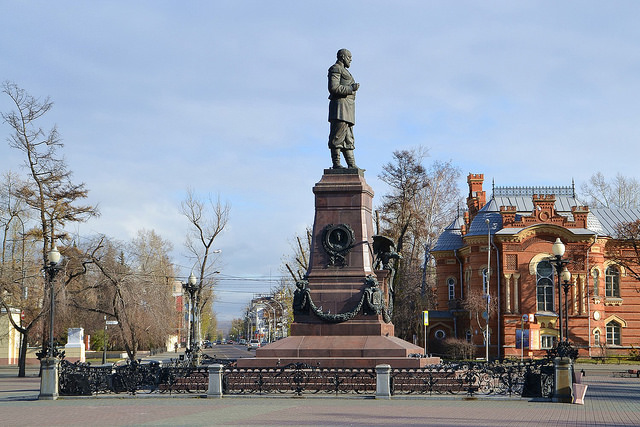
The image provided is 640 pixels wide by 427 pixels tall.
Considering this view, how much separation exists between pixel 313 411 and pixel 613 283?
4908 cm

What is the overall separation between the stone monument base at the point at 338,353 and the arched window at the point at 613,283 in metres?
41.3

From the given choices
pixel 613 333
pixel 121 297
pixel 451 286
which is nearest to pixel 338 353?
pixel 121 297

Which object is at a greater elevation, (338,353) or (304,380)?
(338,353)

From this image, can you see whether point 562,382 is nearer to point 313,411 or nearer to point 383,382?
point 383,382

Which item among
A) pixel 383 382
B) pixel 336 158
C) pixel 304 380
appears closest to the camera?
pixel 383 382

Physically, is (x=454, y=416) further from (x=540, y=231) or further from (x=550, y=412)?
(x=540, y=231)

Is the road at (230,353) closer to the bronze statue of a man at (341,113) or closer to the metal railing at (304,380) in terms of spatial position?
the metal railing at (304,380)

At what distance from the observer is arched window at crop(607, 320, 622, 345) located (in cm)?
6184

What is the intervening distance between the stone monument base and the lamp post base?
205 inches

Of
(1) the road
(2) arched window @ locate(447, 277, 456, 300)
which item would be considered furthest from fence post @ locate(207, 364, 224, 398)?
(2) arched window @ locate(447, 277, 456, 300)

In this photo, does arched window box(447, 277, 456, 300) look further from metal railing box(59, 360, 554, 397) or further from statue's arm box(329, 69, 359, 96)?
metal railing box(59, 360, 554, 397)

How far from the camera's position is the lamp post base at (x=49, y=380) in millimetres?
24156

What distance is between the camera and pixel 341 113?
27.6 meters

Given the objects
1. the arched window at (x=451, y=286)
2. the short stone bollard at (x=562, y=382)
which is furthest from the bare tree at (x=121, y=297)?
the arched window at (x=451, y=286)
